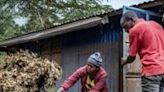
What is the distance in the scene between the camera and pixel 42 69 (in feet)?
27.8

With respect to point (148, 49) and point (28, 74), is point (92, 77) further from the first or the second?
point (148, 49)

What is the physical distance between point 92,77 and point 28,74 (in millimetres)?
1942

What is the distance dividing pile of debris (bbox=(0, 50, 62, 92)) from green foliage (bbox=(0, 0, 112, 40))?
13419 mm

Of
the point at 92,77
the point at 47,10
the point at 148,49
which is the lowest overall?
the point at 47,10

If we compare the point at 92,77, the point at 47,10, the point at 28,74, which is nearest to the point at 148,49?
the point at 92,77

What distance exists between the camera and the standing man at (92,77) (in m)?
6.78

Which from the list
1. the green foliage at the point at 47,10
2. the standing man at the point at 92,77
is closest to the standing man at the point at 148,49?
the standing man at the point at 92,77

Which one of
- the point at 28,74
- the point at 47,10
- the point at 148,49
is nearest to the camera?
the point at 148,49

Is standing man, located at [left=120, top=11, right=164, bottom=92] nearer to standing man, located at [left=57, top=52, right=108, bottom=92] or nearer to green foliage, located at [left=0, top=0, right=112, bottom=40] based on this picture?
standing man, located at [left=57, top=52, right=108, bottom=92]

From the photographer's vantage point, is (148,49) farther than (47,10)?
No

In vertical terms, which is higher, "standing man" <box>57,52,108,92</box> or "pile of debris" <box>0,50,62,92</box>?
"standing man" <box>57,52,108,92</box>

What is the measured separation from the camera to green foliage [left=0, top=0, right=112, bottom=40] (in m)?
22.3

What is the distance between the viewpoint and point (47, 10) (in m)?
22.7

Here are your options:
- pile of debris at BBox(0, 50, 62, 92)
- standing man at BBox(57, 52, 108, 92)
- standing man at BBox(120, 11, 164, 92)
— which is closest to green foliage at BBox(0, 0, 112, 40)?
pile of debris at BBox(0, 50, 62, 92)
